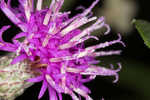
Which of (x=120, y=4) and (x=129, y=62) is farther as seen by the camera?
(x=120, y=4)

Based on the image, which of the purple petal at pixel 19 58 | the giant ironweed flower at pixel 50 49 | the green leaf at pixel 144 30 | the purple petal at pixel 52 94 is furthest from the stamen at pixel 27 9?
the green leaf at pixel 144 30

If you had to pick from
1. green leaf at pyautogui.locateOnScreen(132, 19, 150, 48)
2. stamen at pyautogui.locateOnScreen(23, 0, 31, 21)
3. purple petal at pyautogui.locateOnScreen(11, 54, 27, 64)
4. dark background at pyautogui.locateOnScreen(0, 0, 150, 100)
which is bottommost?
dark background at pyautogui.locateOnScreen(0, 0, 150, 100)

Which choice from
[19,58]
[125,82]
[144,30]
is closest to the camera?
[19,58]

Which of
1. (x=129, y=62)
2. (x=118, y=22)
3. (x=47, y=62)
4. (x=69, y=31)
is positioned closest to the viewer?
(x=47, y=62)

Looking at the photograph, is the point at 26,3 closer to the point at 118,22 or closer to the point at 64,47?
the point at 64,47

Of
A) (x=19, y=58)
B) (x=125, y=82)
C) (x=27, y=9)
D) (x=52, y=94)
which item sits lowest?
(x=125, y=82)

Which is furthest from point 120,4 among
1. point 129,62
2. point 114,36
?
point 129,62

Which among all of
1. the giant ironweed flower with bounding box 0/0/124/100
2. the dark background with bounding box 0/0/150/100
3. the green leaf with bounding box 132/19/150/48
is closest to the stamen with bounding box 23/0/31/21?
the giant ironweed flower with bounding box 0/0/124/100

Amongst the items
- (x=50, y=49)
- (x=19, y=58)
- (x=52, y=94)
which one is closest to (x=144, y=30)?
(x=50, y=49)

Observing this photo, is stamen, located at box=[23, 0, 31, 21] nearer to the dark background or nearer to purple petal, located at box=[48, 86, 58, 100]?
purple petal, located at box=[48, 86, 58, 100]

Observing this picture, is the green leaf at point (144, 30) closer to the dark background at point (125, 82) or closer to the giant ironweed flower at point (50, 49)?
the giant ironweed flower at point (50, 49)

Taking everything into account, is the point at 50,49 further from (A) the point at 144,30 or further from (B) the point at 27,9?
(A) the point at 144,30
